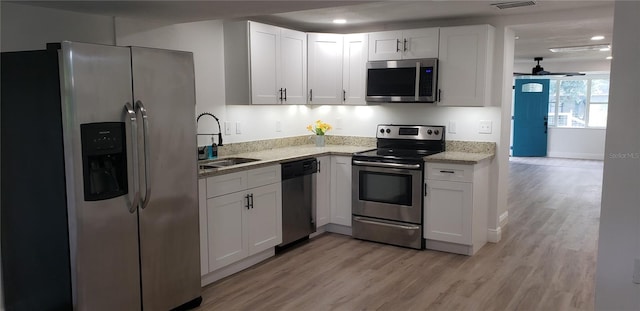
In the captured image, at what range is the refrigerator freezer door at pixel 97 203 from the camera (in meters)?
2.51

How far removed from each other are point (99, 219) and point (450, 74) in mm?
3372

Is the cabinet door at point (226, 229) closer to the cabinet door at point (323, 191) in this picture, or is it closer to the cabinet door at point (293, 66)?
the cabinet door at point (323, 191)

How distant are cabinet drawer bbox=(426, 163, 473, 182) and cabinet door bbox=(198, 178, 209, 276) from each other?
2.08 metres

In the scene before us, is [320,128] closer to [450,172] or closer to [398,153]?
[398,153]

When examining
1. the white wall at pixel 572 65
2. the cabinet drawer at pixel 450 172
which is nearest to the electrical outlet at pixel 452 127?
the cabinet drawer at pixel 450 172

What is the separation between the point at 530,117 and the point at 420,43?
26.8 feet

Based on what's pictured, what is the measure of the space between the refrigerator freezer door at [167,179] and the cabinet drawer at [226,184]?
0.39 meters

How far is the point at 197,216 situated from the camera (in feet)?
10.7

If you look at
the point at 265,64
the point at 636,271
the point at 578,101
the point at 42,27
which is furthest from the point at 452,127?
the point at 578,101

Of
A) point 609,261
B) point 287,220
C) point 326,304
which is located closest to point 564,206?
point 287,220

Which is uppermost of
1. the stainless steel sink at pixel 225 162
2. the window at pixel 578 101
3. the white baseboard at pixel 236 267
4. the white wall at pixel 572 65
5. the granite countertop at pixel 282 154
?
the white wall at pixel 572 65

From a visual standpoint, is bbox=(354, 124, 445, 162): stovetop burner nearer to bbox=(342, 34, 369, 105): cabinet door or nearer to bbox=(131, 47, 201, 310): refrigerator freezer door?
bbox=(342, 34, 369, 105): cabinet door

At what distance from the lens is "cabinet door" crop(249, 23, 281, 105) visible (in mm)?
4422

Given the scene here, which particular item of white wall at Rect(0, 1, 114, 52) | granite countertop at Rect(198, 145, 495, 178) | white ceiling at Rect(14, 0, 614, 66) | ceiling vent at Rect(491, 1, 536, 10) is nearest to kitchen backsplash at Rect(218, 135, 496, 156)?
granite countertop at Rect(198, 145, 495, 178)
